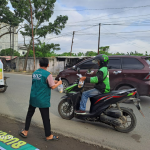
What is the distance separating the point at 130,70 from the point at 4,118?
485 cm

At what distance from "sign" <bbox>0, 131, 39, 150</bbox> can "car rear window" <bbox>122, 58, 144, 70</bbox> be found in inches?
197

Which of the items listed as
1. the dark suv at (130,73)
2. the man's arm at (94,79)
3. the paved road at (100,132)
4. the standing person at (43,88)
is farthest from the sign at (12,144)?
the dark suv at (130,73)

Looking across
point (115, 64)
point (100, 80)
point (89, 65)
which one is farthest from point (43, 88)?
point (89, 65)

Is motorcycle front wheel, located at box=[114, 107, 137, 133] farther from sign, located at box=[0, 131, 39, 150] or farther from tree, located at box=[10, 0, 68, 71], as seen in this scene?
tree, located at box=[10, 0, 68, 71]

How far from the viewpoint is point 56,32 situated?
25859 mm

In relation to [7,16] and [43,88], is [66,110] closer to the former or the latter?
[43,88]

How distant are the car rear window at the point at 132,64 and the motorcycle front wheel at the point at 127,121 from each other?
3203mm

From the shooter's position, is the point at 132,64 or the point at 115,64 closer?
the point at 132,64

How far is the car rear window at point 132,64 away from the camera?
657 centimetres

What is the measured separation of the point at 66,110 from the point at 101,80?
4.68 feet

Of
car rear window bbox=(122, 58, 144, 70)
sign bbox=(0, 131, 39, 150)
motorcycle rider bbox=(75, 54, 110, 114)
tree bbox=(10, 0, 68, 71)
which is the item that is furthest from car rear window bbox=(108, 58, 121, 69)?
tree bbox=(10, 0, 68, 71)

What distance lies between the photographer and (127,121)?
3.83 meters

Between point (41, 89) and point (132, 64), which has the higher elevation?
point (132, 64)

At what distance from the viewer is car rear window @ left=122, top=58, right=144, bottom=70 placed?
657 cm
